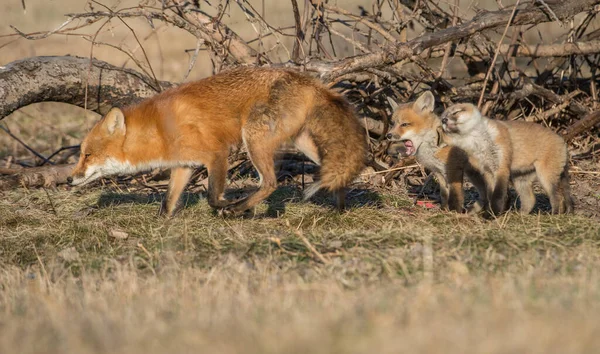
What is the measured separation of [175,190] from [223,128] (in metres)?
1.02

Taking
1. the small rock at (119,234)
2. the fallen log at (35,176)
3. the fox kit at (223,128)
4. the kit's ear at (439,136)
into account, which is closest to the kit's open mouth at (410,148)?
the kit's ear at (439,136)

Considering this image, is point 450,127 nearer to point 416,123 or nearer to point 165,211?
point 416,123

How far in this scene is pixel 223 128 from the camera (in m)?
6.89

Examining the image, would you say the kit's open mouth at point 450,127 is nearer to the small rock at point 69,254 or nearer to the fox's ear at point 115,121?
the fox's ear at point 115,121

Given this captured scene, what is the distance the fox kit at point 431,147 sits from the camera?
24.2 feet

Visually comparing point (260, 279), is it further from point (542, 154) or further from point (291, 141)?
point (542, 154)

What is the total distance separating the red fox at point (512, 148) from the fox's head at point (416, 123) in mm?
602

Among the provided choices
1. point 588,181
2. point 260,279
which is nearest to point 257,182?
point 588,181

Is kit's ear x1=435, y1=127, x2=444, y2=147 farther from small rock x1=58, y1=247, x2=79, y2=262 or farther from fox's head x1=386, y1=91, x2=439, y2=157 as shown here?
small rock x1=58, y1=247, x2=79, y2=262

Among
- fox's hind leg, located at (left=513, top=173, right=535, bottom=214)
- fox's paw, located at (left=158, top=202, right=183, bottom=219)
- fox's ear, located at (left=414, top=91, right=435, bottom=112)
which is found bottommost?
fox's hind leg, located at (left=513, top=173, right=535, bottom=214)

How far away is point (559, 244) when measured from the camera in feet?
18.5

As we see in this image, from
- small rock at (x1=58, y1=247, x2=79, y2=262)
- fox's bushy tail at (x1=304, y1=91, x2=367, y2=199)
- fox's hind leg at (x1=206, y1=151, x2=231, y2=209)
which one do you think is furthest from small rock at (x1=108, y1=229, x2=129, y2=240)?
fox's bushy tail at (x1=304, y1=91, x2=367, y2=199)

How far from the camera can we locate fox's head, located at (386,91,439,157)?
7562 millimetres

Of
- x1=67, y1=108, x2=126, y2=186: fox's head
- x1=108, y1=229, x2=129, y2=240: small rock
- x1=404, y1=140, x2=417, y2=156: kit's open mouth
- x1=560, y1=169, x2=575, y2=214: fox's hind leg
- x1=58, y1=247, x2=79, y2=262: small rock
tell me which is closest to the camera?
x1=58, y1=247, x2=79, y2=262: small rock
